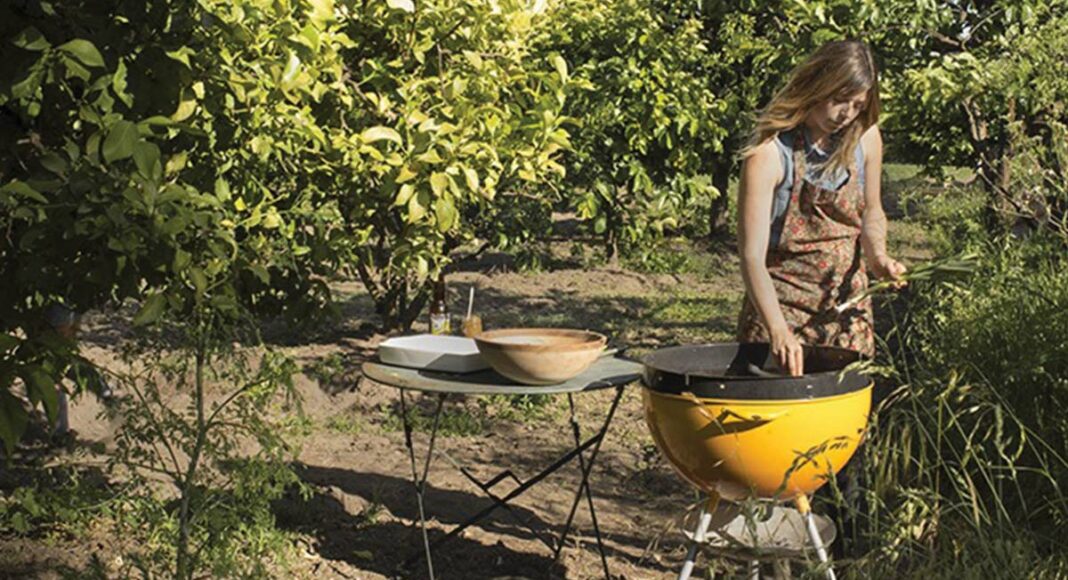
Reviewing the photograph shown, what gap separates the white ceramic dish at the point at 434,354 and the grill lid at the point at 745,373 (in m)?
0.75

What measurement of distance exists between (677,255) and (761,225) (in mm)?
7474

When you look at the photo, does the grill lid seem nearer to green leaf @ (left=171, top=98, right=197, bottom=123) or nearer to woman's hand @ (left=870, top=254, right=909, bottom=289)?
woman's hand @ (left=870, top=254, right=909, bottom=289)

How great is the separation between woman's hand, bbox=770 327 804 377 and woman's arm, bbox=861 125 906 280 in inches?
20.3

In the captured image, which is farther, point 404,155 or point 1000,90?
point 1000,90

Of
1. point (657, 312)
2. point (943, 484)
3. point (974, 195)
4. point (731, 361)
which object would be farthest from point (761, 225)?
point (657, 312)

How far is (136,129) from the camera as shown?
2461 mm

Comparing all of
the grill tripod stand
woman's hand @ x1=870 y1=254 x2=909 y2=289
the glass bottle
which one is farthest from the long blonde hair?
the glass bottle

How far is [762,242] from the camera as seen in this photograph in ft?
10.7

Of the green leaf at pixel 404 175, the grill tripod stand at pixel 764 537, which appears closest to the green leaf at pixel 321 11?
the green leaf at pixel 404 175

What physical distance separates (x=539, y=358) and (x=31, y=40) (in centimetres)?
152

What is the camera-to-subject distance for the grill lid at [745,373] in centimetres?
269

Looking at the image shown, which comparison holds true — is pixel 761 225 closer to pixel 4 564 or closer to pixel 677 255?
pixel 4 564

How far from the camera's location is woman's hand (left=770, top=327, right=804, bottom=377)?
309cm

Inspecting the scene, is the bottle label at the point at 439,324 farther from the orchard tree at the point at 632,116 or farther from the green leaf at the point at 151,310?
the green leaf at the point at 151,310
